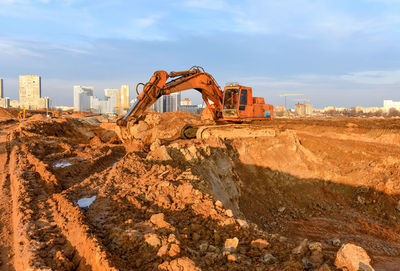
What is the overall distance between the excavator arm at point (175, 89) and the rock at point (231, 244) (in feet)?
32.2

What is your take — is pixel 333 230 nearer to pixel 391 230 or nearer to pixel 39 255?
pixel 391 230

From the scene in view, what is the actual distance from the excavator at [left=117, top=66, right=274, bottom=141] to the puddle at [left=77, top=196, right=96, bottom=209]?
749 cm

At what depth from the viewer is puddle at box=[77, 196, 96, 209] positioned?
5.84m

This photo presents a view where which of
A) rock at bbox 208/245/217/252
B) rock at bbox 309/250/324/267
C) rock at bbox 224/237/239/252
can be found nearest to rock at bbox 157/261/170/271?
rock at bbox 208/245/217/252

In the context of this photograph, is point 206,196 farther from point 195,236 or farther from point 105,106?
point 105,106

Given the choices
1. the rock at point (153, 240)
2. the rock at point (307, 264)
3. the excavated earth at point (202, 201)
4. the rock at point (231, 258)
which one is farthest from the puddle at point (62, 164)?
the rock at point (307, 264)

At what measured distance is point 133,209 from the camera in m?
5.28

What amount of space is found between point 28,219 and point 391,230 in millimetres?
10166

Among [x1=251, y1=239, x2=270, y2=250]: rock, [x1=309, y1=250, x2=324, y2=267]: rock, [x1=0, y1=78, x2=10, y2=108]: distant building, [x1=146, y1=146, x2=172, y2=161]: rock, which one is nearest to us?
[x1=309, y1=250, x2=324, y2=267]: rock

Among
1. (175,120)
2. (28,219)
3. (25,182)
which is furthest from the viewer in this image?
(175,120)

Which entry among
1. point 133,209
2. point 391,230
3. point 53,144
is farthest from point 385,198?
point 53,144

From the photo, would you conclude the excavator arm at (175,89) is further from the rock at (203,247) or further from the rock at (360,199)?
the rock at (203,247)

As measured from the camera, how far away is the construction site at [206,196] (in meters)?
3.96

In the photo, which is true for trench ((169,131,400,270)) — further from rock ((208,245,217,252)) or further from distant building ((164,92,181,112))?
distant building ((164,92,181,112))
